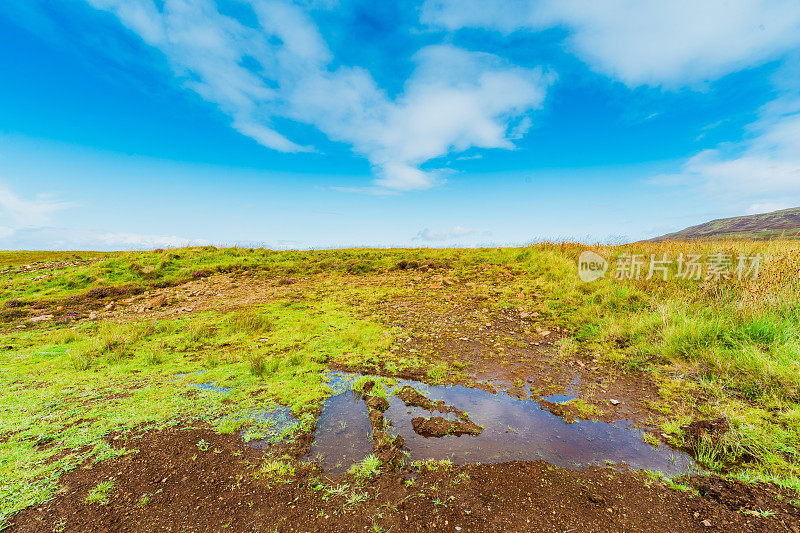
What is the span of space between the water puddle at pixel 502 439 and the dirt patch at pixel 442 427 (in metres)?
0.07

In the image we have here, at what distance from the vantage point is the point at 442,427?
486 centimetres

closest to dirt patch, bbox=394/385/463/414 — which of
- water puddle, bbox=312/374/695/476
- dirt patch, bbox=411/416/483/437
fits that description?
water puddle, bbox=312/374/695/476

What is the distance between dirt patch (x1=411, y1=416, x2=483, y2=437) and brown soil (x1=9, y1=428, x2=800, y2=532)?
0.74 m

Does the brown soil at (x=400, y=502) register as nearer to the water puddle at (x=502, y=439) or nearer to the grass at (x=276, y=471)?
the grass at (x=276, y=471)

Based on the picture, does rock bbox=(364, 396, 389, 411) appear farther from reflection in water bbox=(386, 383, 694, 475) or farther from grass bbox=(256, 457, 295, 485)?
grass bbox=(256, 457, 295, 485)

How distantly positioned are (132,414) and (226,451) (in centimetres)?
206

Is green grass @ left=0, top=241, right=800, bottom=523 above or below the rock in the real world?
above

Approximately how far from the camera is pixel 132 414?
5020 millimetres

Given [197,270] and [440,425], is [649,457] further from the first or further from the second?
[197,270]

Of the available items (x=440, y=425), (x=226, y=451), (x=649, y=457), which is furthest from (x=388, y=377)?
(x=649, y=457)

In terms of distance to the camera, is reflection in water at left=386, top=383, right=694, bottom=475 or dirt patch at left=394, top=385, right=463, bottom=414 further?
dirt patch at left=394, top=385, right=463, bottom=414

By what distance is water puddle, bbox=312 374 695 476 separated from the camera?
421 centimetres

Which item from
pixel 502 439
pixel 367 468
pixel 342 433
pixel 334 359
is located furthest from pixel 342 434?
pixel 334 359

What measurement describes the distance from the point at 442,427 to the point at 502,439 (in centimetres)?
90
